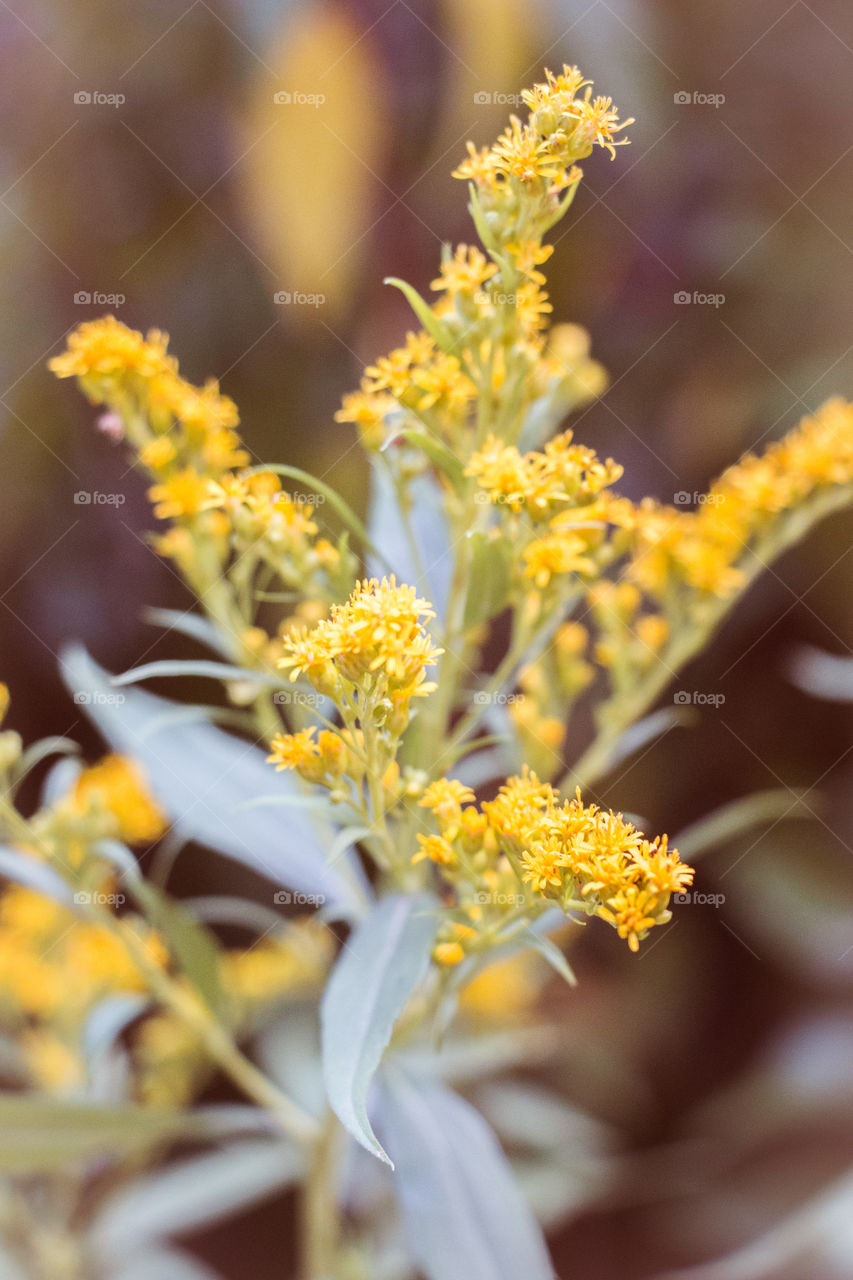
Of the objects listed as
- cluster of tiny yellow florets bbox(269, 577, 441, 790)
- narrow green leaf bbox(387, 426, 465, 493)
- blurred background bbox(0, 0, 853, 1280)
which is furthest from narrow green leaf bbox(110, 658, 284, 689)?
blurred background bbox(0, 0, 853, 1280)

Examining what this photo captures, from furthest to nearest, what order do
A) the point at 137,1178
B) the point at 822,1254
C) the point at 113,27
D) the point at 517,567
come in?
the point at 113,27, the point at 137,1178, the point at 822,1254, the point at 517,567

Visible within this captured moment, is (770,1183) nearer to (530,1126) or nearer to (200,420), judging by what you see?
(530,1126)

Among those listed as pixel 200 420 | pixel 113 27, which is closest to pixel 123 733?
pixel 200 420

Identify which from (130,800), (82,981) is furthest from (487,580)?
(82,981)

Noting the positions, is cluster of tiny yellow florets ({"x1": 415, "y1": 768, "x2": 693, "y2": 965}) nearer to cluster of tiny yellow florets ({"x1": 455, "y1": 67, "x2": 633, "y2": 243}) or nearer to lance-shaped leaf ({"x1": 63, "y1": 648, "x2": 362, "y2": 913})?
lance-shaped leaf ({"x1": 63, "y1": 648, "x2": 362, "y2": 913})

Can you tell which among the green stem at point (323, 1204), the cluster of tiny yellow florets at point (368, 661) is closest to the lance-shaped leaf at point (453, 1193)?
the green stem at point (323, 1204)

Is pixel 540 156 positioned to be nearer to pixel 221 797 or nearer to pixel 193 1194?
pixel 221 797
